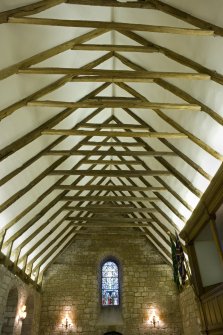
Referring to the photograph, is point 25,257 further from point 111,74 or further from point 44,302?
point 111,74

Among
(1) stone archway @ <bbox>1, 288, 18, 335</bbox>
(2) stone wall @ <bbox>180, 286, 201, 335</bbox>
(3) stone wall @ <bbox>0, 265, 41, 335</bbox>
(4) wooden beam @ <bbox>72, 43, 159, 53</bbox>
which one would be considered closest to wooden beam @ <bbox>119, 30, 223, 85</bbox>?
(4) wooden beam @ <bbox>72, 43, 159, 53</bbox>

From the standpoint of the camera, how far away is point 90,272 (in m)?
9.59

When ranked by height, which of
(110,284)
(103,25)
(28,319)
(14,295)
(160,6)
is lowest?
(28,319)

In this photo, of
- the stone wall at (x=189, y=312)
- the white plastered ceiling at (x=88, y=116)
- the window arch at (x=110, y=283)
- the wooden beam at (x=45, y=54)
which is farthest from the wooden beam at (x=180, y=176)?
the window arch at (x=110, y=283)

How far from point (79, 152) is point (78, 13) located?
2537 mm

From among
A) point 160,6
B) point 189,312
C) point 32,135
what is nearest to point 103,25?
point 160,6

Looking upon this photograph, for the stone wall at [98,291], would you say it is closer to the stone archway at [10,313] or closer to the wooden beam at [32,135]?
the stone archway at [10,313]

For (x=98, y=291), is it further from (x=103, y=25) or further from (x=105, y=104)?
(x=103, y=25)

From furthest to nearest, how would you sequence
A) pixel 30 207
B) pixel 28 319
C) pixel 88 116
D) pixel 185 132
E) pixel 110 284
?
pixel 110 284 < pixel 28 319 < pixel 30 207 < pixel 88 116 < pixel 185 132

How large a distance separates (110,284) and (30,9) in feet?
28.7

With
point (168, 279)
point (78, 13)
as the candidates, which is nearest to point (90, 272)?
point (168, 279)

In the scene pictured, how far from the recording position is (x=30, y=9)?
3088mm

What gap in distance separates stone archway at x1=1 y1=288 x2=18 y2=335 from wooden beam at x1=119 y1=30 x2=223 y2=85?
6494 mm

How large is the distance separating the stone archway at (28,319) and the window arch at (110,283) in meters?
2.40
